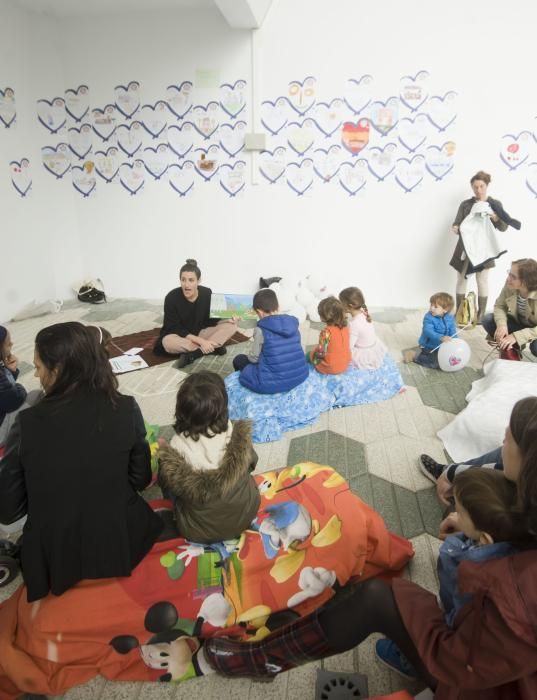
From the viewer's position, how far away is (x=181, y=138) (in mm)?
4727

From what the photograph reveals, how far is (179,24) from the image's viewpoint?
4.36m

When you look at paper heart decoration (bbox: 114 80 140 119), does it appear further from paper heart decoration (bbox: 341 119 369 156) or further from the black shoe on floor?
the black shoe on floor

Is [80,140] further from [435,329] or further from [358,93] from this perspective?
[435,329]

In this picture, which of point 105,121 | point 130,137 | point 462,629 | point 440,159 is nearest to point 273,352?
point 462,629

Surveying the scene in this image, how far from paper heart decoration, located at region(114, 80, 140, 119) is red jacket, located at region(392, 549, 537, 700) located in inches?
203

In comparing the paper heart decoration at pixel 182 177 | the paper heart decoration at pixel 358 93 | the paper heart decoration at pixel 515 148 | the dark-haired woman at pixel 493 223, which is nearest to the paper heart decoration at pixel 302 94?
the paper heart decoration at pixel 358 93

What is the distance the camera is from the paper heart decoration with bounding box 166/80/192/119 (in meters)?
4.56

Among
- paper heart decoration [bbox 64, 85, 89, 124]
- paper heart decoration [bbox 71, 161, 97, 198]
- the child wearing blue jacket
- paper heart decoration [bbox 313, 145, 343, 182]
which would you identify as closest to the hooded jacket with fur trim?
the child wearing blue jacket

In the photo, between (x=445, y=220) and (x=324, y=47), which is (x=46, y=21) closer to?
(x=324, y=47)

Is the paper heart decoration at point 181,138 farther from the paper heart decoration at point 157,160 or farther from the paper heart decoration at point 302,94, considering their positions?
the paper heart decoration at point 302,94

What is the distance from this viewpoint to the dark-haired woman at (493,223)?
4.11 m

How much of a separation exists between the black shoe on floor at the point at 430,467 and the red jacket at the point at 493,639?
1.22m

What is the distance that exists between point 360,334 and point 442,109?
8.50ft

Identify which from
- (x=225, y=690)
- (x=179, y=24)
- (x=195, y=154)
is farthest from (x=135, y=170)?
(x=225, y=690)
